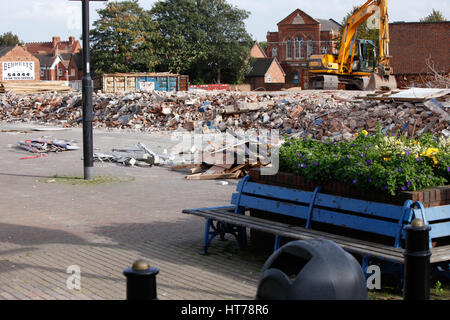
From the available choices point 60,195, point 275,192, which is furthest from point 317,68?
point 275,192

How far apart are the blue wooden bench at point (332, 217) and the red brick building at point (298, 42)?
77.9m

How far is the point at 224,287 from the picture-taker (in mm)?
5449

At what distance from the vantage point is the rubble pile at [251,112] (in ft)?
67.6

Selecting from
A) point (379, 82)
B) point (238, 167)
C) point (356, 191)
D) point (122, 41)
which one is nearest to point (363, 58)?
point (379, 82)

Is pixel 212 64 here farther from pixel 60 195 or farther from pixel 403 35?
pixel 60 195

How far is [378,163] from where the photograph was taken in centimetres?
589

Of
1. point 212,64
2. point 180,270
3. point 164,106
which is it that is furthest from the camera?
point 212,64

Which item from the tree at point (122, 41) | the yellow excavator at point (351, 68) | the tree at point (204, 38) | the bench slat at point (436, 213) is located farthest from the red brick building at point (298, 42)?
the bench slat at point (436, 213)

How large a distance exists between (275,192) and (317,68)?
28.1 metres

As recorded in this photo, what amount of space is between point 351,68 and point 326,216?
29248 mm

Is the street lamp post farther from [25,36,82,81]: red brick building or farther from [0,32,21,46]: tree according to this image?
[0,32,21,46]: tree

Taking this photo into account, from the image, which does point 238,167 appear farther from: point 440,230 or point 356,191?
point 440,230
